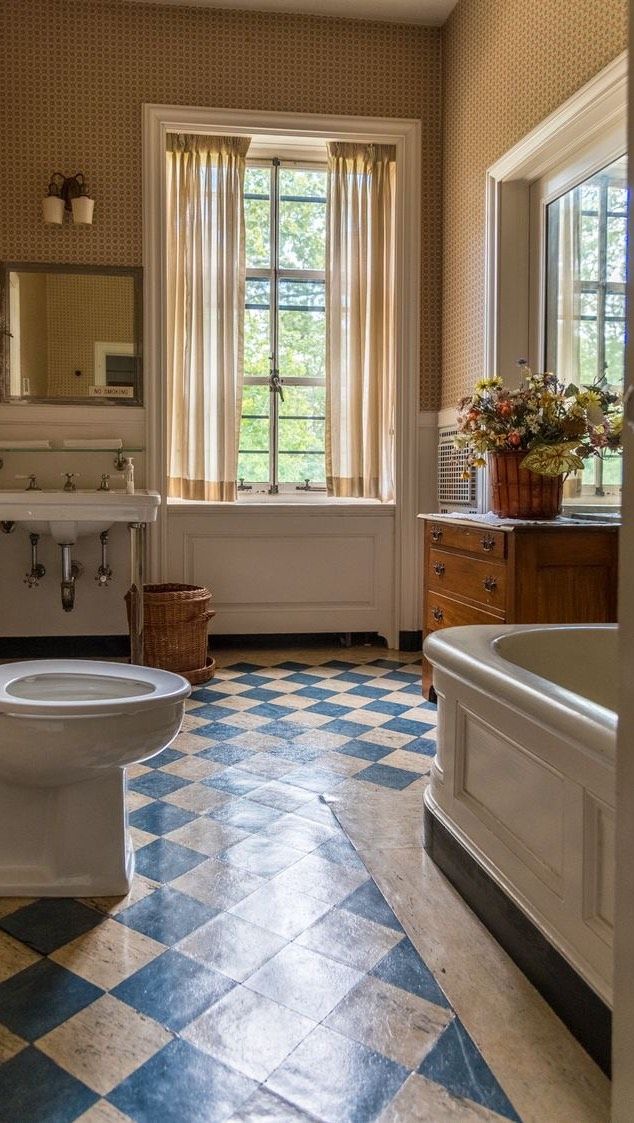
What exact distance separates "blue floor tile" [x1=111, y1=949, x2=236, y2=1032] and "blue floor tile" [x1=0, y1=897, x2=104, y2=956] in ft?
0.65

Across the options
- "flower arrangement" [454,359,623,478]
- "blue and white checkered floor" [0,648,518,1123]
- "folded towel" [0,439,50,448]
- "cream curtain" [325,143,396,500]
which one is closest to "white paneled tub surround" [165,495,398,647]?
"cream curtain" [325,143,396,500]

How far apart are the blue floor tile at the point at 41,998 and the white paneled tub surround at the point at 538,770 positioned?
Result: 2.43ft

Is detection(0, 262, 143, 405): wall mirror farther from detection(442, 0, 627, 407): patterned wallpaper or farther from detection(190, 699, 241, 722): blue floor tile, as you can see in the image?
detection(190, 699, 241, 722): blue floor tile

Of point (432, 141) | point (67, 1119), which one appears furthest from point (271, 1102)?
point (432, 141)

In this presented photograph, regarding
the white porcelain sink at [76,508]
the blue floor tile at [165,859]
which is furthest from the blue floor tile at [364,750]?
the white porcelain sink at [76,508]

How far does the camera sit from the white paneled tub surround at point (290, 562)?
14.0ft

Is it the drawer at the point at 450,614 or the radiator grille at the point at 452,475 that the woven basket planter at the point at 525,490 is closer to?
the drawer at the point at 450,614

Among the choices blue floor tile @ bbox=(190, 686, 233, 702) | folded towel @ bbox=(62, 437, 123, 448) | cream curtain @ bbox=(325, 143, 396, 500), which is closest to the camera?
blue floor tile @ bbox=(190, 686, 233, 702)

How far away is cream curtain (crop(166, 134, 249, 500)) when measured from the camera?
166 inches

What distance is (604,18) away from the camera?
266 centimetres

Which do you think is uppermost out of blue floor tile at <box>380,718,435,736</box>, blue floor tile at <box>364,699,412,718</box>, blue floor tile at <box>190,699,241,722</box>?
blue floor tile at <box>190,699,241,722</box>

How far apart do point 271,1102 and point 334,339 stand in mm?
3657

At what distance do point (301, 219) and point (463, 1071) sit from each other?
158 inches

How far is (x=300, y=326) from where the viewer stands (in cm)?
446
